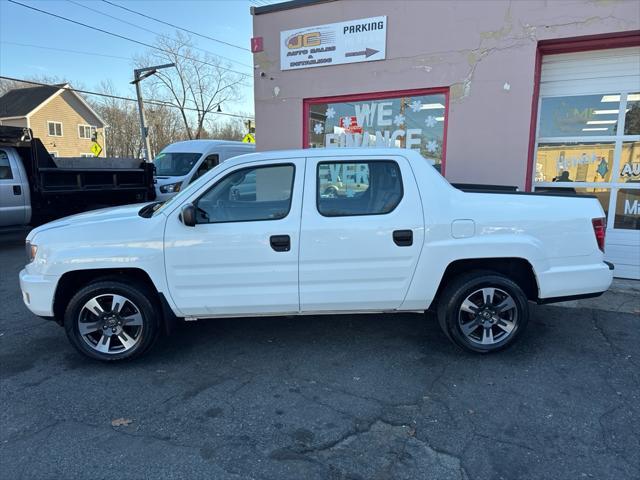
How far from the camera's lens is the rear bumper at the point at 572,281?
399 centimetres

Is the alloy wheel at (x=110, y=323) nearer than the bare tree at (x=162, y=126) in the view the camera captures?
Yes

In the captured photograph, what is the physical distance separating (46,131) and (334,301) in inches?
1839

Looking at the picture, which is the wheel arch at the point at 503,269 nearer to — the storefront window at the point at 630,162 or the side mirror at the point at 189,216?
the side mirror at the point at 189,216

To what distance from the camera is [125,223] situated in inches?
152

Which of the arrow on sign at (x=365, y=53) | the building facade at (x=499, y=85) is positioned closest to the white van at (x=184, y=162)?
the building facade at (x=499, y=85)

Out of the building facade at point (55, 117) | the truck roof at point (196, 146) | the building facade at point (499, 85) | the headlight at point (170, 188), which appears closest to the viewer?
the building facade at point (499, 85)

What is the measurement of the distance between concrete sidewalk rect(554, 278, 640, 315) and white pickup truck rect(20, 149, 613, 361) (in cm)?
169

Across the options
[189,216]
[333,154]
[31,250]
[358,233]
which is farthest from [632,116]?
[31,250]

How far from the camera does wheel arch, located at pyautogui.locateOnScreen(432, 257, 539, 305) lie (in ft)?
13.3

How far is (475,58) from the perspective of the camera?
22.1 feet

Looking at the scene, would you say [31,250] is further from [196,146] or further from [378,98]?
[196,146]

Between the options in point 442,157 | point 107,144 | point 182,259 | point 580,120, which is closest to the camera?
point 182,259

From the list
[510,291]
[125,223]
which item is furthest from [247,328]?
[510,291]

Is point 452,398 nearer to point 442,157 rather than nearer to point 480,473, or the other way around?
point 480,473
